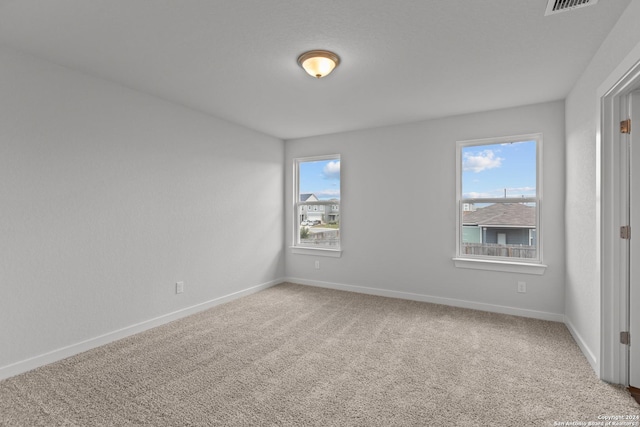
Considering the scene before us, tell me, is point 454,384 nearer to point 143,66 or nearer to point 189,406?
point 189,406

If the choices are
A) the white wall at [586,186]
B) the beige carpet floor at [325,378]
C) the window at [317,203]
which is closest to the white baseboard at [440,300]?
the beige carpet floor at [325,378]

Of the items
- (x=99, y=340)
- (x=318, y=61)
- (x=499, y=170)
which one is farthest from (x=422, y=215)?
(x=99, y=340)

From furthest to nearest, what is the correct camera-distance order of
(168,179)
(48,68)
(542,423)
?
(168,179), (48,68), (542,423)

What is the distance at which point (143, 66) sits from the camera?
8.45ft

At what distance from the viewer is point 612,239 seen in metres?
2.13

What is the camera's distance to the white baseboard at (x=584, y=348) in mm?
2295

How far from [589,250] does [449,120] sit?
2.13m

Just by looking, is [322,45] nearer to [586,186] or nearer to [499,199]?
[586,186]

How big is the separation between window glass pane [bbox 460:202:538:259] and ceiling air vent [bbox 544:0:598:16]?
2294 mm

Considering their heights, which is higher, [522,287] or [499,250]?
[499,250]

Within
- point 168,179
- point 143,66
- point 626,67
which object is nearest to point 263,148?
point 168,179

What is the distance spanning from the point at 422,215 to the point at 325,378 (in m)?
2.57

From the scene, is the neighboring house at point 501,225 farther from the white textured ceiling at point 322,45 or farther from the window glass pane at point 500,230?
the white textured ceiling at point 322,45

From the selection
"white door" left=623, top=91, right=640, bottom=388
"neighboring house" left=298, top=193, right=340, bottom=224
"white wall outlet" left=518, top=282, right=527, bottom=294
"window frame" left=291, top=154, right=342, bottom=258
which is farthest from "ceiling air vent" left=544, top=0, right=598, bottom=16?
"neighboring house" left=298, top=193, right=340, bottom=224
